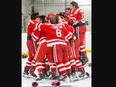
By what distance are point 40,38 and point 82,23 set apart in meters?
1.04

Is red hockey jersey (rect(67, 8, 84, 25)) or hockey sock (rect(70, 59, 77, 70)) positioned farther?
red hockey jersey (rect(67, 8, 84, 25))

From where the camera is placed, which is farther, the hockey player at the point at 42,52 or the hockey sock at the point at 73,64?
the hockey sock at the point at 73,64

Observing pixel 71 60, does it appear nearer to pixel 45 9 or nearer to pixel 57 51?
pixel 57 51

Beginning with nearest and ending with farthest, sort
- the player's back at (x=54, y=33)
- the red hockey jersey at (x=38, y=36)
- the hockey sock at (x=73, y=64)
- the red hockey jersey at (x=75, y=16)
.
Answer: the player's back at (x=54, y=33)
the red hockey jersey at (x=38, y=36)
the hockey sock at (x=73, y=64)
the red hockey jersey at (x=75, y=16)

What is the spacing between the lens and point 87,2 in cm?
430

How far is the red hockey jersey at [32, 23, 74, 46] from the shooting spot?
274 cm

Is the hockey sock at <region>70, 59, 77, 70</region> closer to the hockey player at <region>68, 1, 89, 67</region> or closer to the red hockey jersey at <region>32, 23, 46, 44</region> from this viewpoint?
the hockey player at <region>68, 1, 89, 67</region>

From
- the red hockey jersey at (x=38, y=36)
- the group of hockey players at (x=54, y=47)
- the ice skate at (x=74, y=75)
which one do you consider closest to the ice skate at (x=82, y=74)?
the group of hockey players at (x=54, y=47)

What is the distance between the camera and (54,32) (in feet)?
8.98

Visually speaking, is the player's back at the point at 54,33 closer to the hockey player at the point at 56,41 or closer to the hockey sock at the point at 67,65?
the hockey player at the point at 56,41

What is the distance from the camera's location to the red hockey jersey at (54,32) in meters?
2.74

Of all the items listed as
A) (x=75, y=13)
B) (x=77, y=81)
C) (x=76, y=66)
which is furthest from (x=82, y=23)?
(x=77, y=81)

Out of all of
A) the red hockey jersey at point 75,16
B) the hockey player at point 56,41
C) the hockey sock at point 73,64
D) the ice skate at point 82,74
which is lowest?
the ice skate at point 82,74

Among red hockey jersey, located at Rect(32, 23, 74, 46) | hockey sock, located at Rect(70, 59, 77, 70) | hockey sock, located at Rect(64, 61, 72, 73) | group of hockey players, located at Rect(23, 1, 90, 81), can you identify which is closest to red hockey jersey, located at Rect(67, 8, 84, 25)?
group of hockey players, located at Rect(23, 1, 90, 81)
